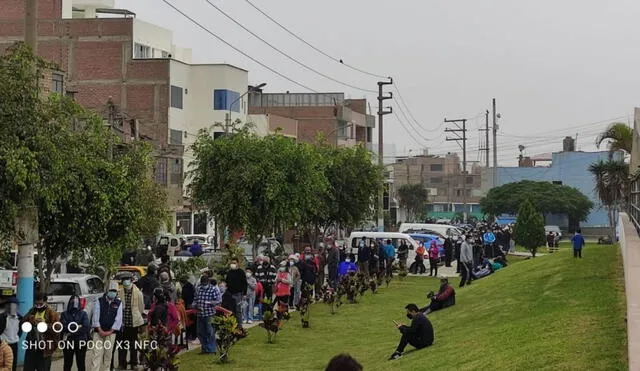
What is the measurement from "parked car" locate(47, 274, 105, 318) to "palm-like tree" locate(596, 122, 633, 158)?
1888cm

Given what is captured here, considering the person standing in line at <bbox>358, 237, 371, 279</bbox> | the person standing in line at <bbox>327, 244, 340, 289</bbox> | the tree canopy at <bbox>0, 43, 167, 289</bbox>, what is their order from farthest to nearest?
1. the person standing in line at <bbox>358, 237, 371, 279</bbox>
2. the person standing in line at <bbox>327, 244, 340, 289</bbox>
3. the tree canopy at <bbox>0, 43, 167, 289</bbox>

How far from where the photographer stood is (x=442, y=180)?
162750mm

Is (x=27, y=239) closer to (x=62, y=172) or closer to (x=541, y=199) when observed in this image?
(x=62, y=172)

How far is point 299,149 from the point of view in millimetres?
36688

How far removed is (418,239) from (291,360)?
31356 mm

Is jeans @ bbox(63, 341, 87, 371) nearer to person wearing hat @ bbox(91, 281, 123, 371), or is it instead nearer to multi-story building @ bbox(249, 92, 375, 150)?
person wearing hat @ bbox(91, 281, 123, 371)

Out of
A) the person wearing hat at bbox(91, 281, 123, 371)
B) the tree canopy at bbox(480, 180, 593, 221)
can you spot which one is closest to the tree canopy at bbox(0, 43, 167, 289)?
the person wearing hat at bbox(91, 281, 123, 371)

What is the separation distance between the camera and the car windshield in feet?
66.2

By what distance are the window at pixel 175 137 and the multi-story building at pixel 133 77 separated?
0.06m

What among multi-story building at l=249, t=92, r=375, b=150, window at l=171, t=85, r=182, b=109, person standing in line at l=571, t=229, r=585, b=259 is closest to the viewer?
person standing in line at l=571, t=229, r=585, b=259

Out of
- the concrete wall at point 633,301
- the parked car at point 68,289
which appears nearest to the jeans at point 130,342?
the parked car at point 68,289

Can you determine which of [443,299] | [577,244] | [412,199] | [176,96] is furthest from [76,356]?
[412,199]

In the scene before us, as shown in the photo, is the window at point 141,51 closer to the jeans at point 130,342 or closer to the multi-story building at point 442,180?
the jeans at point 130,342

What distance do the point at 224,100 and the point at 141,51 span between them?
23.8ft
